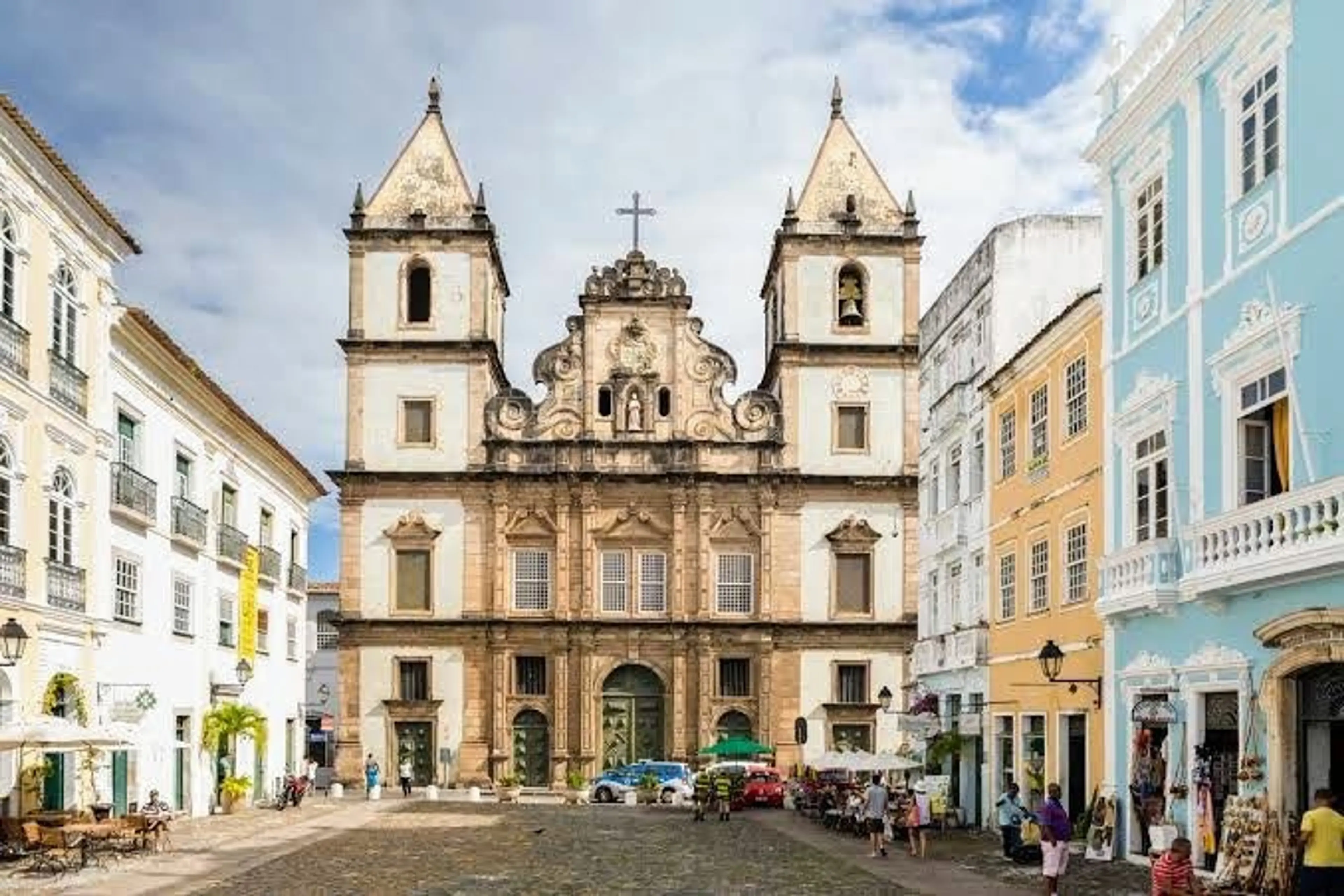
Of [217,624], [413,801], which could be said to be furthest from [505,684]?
[217,624]

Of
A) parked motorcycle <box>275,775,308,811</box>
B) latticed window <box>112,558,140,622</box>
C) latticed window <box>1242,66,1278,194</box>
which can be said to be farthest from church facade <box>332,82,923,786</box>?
latticed window <box>1242,66,1278,194</box>

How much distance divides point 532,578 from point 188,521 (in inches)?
724

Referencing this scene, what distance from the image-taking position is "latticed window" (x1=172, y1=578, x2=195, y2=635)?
36250 millimetres

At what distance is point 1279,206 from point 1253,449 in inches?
110

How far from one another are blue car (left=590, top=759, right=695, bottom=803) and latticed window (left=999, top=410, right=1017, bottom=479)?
1710cm

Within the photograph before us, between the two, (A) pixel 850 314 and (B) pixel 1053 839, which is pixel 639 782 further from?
(B) pixel 1053 839

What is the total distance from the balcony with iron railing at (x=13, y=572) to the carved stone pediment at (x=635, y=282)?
30458 mm

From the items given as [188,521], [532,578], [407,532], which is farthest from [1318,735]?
[407,532]

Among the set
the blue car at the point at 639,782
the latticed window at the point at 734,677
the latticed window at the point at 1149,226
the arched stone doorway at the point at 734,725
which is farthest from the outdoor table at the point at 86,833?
the latticed window at the point at 734,677

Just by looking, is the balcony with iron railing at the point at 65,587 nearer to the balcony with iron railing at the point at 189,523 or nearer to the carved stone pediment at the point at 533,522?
the balcony with iron railing at the point at 189,523

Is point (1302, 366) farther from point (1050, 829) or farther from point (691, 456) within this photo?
point (691, 456)

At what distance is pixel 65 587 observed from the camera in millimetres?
28188

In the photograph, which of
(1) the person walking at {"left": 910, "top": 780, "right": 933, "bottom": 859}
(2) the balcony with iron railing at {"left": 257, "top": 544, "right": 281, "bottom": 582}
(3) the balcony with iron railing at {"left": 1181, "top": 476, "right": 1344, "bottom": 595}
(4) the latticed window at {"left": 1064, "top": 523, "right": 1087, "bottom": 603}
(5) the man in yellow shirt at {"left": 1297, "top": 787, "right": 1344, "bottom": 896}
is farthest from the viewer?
(2) the balcony with iron railing at {"left": 257, "top": 544, "right": 281, "bottom": 582}

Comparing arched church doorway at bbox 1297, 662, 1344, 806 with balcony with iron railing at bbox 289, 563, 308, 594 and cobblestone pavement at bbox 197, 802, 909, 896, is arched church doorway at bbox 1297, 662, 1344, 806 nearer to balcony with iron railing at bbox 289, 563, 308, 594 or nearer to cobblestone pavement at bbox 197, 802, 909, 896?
cobblestone pavement at bbox 197, 802, 909, 896
